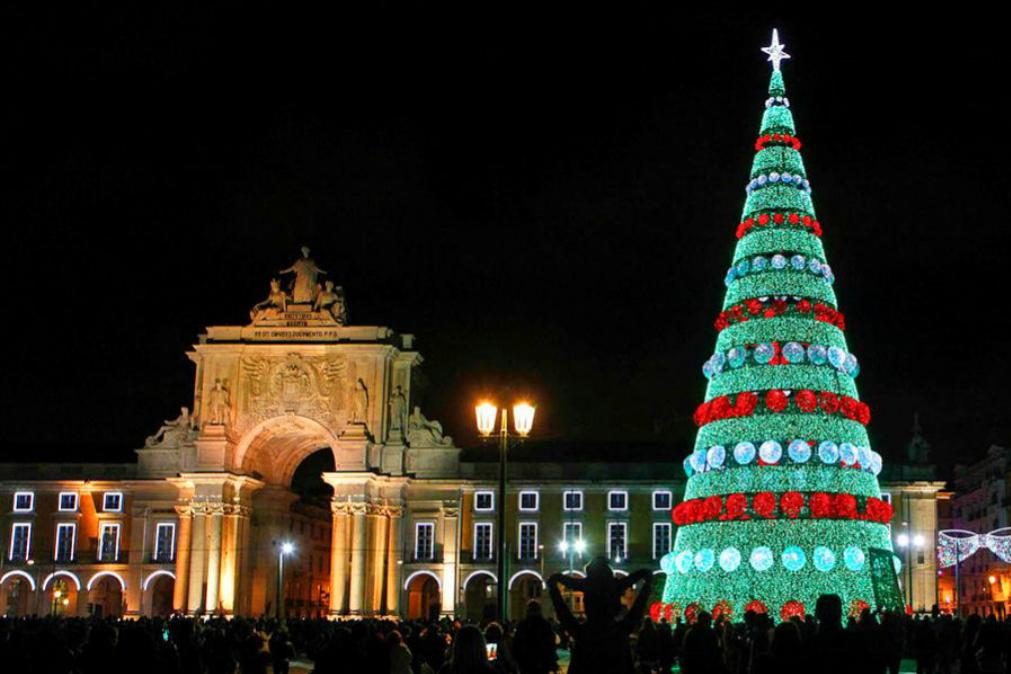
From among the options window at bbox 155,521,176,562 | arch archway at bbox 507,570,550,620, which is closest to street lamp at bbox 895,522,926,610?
arch archway at bbox 507,570,550,620

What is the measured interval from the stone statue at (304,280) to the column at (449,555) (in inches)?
587

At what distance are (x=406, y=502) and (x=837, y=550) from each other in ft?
146

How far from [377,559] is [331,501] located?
19.2 ft

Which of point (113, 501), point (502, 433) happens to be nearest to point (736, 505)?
point (502, 433)

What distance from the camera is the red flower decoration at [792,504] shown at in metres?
35.7

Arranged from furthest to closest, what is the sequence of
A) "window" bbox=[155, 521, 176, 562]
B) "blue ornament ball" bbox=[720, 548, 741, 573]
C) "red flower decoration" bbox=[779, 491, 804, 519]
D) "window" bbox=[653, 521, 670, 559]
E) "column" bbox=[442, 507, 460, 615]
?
"window" bbox=[155, 521, 176, 562] → "window" bbox=[653, 521, 670, 559] → "column" bbox=[442, 507, 460, 615] → "blue ornament ball" bbox=[720, 548, 741, 573] → "red flower decoration" bbox=[779, 491, 804, 519]

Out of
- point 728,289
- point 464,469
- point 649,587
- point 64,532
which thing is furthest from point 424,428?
point 649,587

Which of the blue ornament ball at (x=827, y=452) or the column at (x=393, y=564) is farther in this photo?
the column at (x=393, y=564)

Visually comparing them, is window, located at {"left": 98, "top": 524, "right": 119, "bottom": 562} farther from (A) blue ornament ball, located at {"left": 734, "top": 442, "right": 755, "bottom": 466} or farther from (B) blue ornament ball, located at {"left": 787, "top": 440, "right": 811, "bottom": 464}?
(B) blue ornament ball, located at {"left": 787, "top": 440, "right": 811, "bottom": 464}

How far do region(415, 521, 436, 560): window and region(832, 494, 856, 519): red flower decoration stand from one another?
4375 centimetres

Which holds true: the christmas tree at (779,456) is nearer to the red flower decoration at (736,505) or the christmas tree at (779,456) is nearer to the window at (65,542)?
the red flower decoration at (736,505)

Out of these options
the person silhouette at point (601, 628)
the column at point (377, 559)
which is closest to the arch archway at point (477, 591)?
the column at point (377, 559)

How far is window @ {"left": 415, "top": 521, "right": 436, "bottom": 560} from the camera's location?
77188 millimetres

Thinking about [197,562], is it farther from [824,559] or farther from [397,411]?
[824,559]
